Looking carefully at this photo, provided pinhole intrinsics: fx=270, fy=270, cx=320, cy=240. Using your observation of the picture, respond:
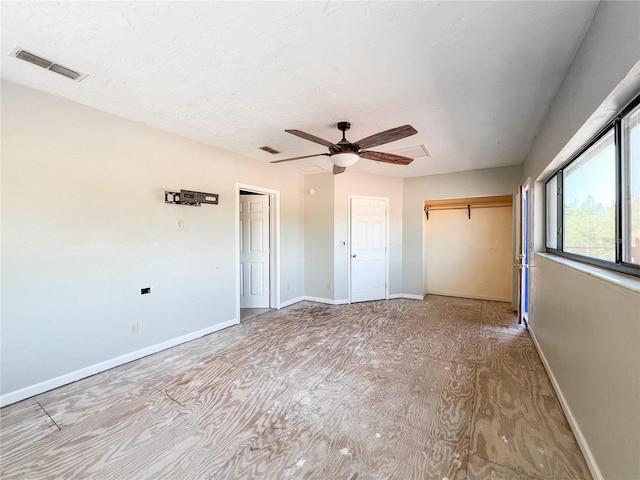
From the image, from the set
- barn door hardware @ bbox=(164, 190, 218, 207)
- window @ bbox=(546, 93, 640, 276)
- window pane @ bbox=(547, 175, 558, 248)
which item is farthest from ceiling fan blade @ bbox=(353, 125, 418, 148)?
barn door hardware @ bbox=(164, 190, 218, 207)

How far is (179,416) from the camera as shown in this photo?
6.48 feet

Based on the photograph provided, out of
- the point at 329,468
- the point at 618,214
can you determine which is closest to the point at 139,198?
the point at 329,468

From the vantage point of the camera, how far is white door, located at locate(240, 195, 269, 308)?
471 centimetres

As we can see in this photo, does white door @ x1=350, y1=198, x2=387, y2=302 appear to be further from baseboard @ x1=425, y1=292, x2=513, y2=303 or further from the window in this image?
the window

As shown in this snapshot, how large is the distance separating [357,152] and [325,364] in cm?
218

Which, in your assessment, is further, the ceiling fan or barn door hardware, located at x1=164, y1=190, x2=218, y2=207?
barn door hardware, located at x1=164, y1=190, x2=218, y2=207

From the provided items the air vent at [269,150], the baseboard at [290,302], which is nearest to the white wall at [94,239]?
the air vent at [269,150]

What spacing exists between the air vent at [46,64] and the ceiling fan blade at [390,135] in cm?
228

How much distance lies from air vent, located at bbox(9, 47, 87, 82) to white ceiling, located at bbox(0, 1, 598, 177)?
0.04 m

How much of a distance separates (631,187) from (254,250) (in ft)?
14.5

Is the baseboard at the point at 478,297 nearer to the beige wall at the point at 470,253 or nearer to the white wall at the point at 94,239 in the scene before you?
the beige wall at the point at 470,253

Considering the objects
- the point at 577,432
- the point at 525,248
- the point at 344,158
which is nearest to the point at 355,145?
the point at 344,158

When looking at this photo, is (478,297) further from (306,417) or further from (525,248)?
(306,417)

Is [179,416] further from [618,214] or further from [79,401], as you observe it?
[618,214]
